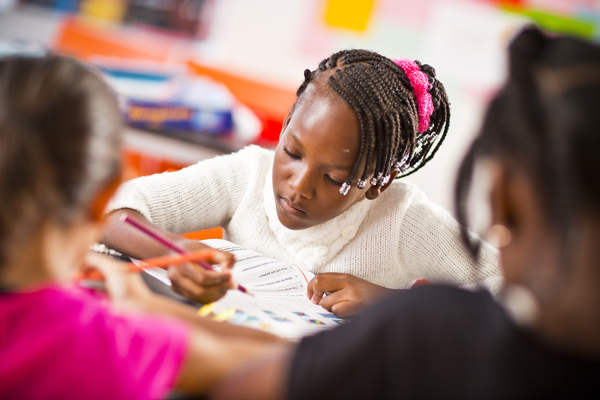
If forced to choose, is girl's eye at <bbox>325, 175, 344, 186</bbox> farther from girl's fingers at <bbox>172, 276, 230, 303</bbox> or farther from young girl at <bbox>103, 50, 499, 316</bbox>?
girl's fingers at <bbox>172, 276, 230, 303</bbox>

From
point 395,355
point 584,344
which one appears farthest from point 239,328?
point 584,344

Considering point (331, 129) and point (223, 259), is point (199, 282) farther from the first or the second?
point (331, 129)

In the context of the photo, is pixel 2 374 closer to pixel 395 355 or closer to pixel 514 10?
pixel 395 355

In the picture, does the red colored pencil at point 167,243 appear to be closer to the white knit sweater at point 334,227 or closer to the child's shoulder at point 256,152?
the white knit sweater at point 334,227

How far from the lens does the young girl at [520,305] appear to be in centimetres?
35

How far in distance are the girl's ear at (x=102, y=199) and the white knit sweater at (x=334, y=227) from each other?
50 centimetres

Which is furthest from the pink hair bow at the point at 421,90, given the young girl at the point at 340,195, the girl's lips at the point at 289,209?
the girl's lips at the point at 289,209

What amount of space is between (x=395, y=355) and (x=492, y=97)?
0.75 feet

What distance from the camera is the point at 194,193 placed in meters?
0.99

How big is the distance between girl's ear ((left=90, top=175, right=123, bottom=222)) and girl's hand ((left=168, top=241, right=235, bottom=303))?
249 mm

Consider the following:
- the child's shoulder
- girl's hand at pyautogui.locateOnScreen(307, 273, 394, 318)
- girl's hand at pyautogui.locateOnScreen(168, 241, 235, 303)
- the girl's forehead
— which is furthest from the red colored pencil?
the child's shoulder

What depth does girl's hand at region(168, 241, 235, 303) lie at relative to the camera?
672mm

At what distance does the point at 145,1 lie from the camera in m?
3.11

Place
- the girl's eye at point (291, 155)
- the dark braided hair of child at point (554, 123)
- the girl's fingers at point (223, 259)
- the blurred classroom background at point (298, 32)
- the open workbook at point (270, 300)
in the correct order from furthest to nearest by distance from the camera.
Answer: the blurred classroom background at point (298, 32) → the girl's eye at point (291, 155) → the girl's fingers at point (223, 259) → the open workbook at point (270, 300) → the dark braided hair of child at point (554, 123)
